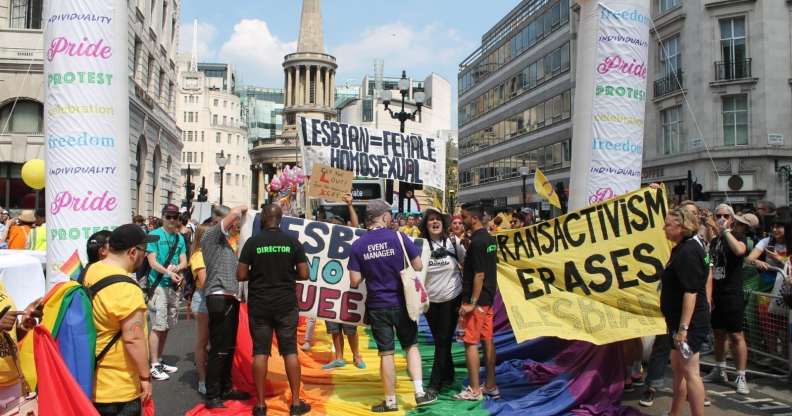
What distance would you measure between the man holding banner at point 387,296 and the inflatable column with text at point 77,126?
11.7ft

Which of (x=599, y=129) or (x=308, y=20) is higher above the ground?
(x=308, y=20)

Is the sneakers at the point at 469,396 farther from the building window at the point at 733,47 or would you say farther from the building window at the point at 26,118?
the building window at the point at 733,47

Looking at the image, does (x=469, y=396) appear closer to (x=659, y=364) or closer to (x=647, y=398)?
(x=647, y=398)

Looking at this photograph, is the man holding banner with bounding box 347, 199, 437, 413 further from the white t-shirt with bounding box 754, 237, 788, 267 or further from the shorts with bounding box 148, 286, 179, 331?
the white t-shirt with bounding box 754, 237, 788, 267

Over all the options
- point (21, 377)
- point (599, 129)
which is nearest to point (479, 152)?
point (599, 129)

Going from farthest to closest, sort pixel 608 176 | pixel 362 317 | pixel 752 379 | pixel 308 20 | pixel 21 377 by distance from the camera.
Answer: pixel 308 20 → pixel 608 176 → pixel 752 379 → pixel 362 317 → pixel 21 377

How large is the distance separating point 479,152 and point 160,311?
176 feet

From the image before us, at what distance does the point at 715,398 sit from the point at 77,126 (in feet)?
26.3

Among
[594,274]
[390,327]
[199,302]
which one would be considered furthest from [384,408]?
[594,274]

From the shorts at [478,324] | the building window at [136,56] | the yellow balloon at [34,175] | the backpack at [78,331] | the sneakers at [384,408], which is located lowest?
the sneakers at [384,408]

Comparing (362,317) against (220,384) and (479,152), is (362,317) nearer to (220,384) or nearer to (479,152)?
(220,384)

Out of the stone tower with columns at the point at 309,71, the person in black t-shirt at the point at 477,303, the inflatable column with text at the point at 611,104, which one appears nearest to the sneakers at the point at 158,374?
the person in black t-shirt at the point at 477,303

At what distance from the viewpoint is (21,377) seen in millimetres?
3908

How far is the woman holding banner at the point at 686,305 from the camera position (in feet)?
16.9
